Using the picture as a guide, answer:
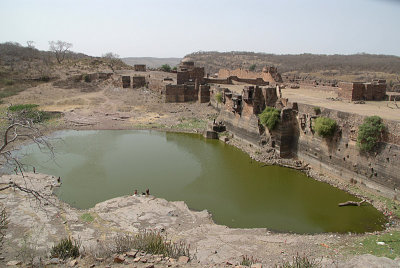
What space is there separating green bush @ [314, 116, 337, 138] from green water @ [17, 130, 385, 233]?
6.12ft

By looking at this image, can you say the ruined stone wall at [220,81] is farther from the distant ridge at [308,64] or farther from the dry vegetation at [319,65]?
the distant ridge at [308,64]

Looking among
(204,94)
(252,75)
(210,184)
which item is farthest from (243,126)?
(252,75)

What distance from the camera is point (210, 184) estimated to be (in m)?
12.3

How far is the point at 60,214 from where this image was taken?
30.4ft

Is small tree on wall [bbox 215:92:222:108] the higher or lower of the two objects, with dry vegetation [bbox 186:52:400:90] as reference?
lower

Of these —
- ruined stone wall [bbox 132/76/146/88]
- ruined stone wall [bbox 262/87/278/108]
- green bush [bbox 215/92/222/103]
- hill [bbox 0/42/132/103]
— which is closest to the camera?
ruined stone wall [bbox 262/87/278/108]

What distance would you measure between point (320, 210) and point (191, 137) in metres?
9.89

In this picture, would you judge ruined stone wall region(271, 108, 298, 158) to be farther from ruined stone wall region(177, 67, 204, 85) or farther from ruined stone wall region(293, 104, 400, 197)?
ruined stone wall region(177, 67, 204, 85)

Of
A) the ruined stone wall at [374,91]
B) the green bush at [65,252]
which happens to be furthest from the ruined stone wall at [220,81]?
the green bush at [65,252]

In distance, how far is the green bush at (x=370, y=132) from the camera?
1070cm

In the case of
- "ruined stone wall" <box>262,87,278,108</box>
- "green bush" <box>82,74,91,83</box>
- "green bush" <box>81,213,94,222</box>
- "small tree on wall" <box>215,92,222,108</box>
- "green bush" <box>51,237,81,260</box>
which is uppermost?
"green bush" <box>82,74,91,83</box>

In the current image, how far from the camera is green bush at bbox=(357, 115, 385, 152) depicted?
→ 35.1 ft

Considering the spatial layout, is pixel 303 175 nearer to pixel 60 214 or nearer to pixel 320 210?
pixel 320 210

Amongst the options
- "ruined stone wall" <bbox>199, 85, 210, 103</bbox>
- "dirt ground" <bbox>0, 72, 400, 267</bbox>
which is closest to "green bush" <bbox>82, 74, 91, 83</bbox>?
"ruined stone wall" <bbox>199, 85, 210, 103</bbox>
